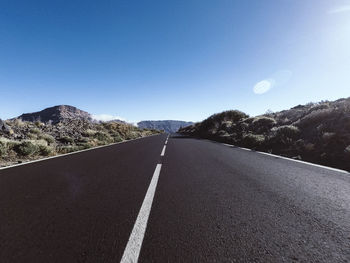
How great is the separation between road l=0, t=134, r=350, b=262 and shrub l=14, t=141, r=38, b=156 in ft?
16.4

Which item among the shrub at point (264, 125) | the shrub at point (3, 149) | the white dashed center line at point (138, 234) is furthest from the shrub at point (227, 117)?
the white dashed center line at point (138, 234)

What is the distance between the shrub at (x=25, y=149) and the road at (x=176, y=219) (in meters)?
5.01

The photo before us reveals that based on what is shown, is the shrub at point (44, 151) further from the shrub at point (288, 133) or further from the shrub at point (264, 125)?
the shrub at point (264, 125)

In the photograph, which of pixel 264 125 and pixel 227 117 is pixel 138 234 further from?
pixel 227 117

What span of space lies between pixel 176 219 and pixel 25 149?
30.5 feet

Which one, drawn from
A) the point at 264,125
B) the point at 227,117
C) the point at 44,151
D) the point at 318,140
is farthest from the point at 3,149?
the point at 227,117

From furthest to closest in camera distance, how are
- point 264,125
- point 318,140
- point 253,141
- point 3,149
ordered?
point 264,125, point 253,141, point 318,140, point 3,149

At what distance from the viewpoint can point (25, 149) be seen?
8641mm

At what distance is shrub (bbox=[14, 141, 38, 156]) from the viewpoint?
861 centimetres

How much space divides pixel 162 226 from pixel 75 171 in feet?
14.3

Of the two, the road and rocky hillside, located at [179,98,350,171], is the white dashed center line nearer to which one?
the road

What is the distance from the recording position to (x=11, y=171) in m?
5.69

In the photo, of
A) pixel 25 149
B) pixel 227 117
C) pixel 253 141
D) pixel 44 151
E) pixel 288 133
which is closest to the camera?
pixel 25 149

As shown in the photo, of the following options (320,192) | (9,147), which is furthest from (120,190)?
(9,147)
